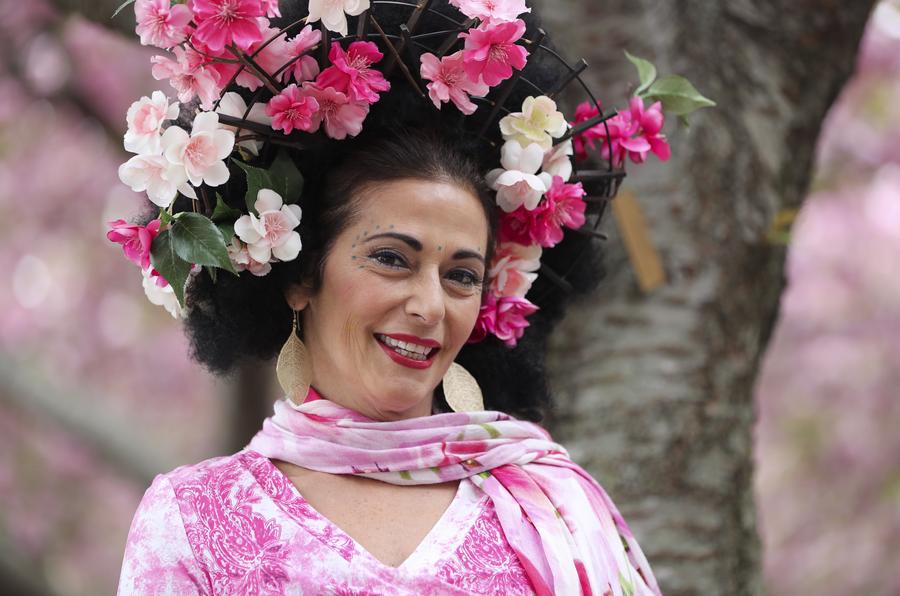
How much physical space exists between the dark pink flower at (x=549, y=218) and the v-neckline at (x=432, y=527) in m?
0.50

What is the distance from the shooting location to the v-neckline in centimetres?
197

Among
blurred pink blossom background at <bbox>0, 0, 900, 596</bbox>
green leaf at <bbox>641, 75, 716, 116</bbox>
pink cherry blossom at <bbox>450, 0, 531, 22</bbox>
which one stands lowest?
blurred pink blossom background at <bbox>0, 0, 900, 596</bbox>

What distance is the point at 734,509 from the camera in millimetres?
3119

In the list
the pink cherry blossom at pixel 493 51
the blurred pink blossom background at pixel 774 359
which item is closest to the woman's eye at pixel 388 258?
the pink cherry blossom at pixel 493 51

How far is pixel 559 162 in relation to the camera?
7.69 ft

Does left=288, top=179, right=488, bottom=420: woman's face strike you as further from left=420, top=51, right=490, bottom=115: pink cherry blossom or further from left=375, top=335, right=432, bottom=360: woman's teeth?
left=420, top=51, right=490, bottom=115: pink cherry blossom

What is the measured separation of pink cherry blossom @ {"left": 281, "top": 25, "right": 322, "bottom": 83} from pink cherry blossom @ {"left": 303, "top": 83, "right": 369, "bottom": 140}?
0.08 ft

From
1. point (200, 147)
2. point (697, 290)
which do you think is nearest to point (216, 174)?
point (200, 147)

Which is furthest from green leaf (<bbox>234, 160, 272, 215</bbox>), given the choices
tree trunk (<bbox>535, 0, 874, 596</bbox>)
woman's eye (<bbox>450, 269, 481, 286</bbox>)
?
tree trunk (<bbox>535, 0, 874, 596</bbox>)

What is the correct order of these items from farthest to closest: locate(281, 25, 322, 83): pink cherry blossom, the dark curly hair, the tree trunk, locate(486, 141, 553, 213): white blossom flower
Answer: the tree trunk, locate(486, 141, 553, 213): white blossom flower, the dark curly hair, locate(281, 25, 322, 83): pink cherry blossom

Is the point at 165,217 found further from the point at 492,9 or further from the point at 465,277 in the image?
the point at 492,9

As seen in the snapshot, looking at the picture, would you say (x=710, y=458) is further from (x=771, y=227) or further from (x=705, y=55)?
(x=705, y=55)

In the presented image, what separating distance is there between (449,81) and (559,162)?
340 millimetres

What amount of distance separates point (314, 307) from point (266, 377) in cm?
275
